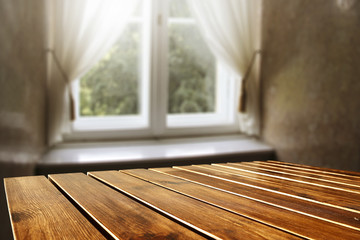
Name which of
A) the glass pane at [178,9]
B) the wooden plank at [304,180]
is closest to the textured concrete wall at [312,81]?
the glass pane at [178,9]

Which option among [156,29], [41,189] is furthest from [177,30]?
[41,189]

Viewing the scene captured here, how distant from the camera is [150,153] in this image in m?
2.60

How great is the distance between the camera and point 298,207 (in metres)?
0.80

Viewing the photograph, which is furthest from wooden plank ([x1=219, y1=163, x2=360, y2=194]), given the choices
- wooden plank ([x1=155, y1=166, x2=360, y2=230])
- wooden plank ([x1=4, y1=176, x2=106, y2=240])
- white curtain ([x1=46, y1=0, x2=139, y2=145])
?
white curtain ([x1=46, y1=0, x2=139, y2=145])

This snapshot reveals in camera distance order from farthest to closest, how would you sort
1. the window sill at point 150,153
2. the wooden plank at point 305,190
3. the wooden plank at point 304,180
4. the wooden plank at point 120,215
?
the window sill at point 150,153
the wooden plank at point 304,180
the wooden plank at point 305,190
the wooden plank at point 120,215

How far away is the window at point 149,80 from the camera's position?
2.90 m

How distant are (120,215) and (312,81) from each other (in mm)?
2201

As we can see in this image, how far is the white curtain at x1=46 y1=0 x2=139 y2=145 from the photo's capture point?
2.59 meters

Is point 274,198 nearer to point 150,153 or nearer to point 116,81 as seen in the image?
point 150,153

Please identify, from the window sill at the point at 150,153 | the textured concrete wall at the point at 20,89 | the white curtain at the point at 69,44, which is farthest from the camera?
the white curtain at the point at 69,44

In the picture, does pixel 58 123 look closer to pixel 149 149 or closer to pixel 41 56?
pixel 41 56

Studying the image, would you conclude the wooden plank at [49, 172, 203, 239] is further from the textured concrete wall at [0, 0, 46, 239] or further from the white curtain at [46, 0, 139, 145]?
the white curtain at [46, 0, 139, 145]

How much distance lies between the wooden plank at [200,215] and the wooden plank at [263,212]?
25mm

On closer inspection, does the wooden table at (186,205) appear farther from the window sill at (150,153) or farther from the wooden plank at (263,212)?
the window sill at (150,153)
